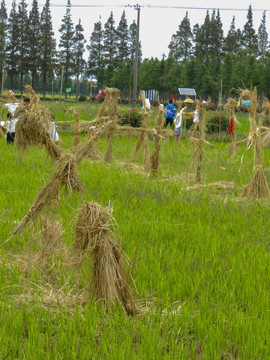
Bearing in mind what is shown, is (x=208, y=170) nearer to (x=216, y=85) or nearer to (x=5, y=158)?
(x=5, y=158)

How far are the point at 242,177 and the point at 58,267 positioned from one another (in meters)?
6.30

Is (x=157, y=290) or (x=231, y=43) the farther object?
(x=231, y=43)

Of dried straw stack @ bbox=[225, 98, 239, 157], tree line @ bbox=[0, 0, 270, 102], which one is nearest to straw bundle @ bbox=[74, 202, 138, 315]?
dried straw stack @ bbox=[225, 98, 239, 157]

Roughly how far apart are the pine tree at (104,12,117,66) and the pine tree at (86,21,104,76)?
90 cm

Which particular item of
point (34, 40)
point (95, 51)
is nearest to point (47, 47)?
point (34, 40)

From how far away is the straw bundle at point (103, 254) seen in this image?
2.68m

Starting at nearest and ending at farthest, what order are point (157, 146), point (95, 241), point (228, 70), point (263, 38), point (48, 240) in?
1. point (95, 241)
2. point (48, 240)
3. point (157, 146)
4. point (228, 70)
5. point (263, 38)

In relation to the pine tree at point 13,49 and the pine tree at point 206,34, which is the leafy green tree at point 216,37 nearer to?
the pine tree at point 206,34

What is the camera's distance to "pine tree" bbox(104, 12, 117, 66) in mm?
66188

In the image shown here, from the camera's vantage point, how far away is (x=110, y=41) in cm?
6700

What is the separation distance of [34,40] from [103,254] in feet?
178

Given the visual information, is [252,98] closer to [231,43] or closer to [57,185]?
[57,185]

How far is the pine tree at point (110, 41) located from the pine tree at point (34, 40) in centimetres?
1538

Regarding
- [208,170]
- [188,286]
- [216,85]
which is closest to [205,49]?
[216,85]
